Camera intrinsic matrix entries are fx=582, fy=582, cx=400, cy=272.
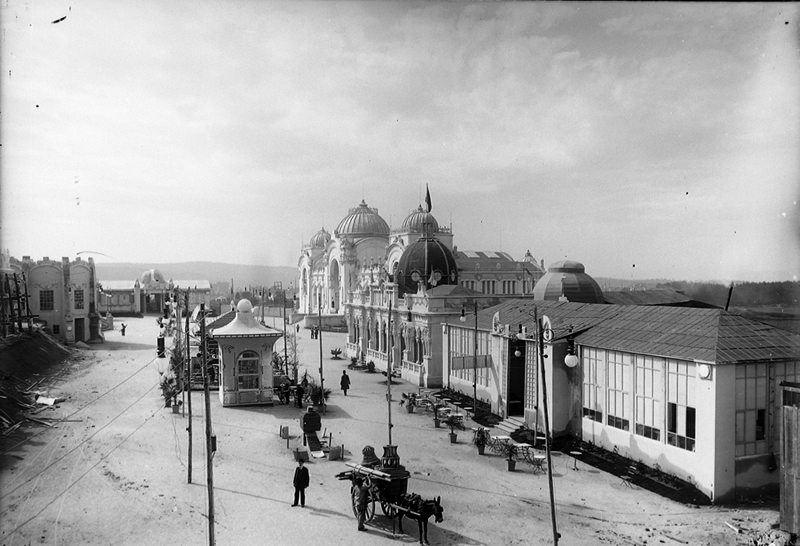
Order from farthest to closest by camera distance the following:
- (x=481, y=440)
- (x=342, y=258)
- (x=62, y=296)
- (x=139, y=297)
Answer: (x=139, y=297) → (x=342, y=258) → (x=62, y=296) → (x=481, y=440)

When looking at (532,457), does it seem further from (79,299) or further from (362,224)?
(362,224)

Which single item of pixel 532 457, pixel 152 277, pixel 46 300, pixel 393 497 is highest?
pixel 152 277

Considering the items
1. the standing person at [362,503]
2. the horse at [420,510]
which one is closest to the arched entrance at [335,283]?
the standing person at [362,503]

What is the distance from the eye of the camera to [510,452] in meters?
18.9

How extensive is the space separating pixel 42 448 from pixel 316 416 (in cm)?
899

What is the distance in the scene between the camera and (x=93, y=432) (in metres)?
21.5

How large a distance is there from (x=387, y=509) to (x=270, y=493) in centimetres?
391

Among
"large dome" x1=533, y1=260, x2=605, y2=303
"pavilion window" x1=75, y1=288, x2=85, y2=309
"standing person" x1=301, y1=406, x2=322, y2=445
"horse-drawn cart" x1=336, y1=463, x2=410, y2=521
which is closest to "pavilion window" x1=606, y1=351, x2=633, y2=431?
"horse-drawn cart" x1=336, y1=463, x2=410, y2=521

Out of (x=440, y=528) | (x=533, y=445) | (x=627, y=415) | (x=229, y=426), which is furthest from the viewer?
(x=229, y=426)

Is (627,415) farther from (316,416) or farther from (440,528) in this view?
(316,416)

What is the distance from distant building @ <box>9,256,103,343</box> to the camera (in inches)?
1841

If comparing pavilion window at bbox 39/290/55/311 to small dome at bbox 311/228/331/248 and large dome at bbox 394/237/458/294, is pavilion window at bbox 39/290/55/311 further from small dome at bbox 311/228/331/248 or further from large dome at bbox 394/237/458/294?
small dome at bbox 311/228/331/248

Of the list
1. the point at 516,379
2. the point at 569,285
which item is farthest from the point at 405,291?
the point at 516,379

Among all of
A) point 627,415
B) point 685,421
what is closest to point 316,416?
point 627,415
